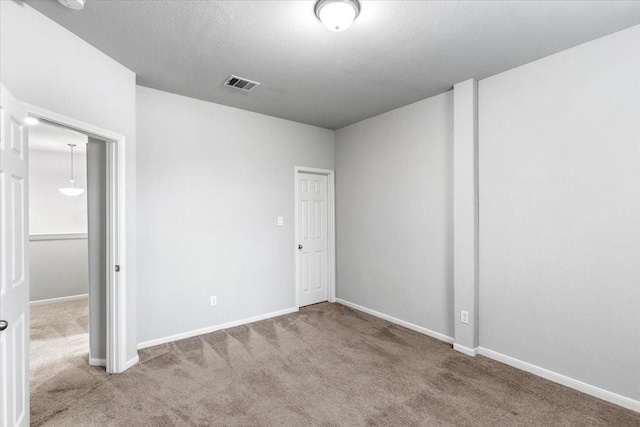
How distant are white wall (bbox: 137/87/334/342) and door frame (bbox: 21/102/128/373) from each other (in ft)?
1.45

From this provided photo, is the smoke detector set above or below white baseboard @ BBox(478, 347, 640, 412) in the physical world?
above

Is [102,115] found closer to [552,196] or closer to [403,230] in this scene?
[403,230]

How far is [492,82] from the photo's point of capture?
9.65 ft

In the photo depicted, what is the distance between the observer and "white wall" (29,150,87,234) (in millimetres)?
5145

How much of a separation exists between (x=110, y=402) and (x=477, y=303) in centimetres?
324

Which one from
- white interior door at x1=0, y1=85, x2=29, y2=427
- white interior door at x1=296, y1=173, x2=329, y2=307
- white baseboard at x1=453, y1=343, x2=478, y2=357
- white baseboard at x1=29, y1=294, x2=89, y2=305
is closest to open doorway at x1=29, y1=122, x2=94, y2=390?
white baseboard at x1=29, y1=294, x2=89, y2=305

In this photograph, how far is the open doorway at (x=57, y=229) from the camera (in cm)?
441

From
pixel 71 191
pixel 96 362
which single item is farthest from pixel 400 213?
pixel 71 191

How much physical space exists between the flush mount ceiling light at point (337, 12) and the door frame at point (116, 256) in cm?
197

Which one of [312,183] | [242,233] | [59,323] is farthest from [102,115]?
[59,323]

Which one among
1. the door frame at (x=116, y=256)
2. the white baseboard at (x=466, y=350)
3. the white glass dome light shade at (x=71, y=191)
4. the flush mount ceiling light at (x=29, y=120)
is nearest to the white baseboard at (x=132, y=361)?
the door frame at (x=116, y=256)

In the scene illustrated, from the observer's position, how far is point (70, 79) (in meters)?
2.22

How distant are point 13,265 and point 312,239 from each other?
3.35 metres

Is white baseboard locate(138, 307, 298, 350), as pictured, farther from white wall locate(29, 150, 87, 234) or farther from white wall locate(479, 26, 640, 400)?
white wall locate(29, 150, 87, 234)
